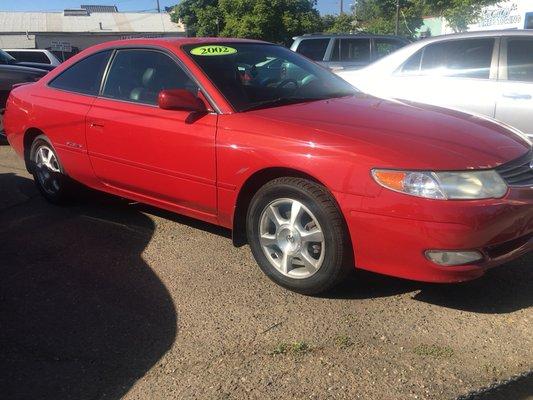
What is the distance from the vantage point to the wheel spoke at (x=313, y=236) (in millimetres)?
3303

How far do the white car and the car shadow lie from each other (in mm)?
3010

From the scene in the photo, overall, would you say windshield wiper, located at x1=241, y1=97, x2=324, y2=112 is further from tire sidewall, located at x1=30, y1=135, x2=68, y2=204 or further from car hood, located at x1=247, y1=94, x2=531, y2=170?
tire sidewall, located at x1=30, y1=135, x2=68, y2=204

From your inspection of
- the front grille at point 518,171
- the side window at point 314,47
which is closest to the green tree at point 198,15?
the side window at point 314,47

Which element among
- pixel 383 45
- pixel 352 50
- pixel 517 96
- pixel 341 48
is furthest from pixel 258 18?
pixel 517 96

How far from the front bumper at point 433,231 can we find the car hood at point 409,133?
214 mm

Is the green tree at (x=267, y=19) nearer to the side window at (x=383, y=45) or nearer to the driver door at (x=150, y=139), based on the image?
the side window at (x=383, y=45)

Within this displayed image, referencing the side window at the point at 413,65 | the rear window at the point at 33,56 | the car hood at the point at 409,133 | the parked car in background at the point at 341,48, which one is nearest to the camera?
the car hood at the point at 409,133

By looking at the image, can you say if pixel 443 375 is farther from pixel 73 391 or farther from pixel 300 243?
pixel 73 391

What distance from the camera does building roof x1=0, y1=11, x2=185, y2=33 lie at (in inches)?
2052

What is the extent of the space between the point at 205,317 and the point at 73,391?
859mm

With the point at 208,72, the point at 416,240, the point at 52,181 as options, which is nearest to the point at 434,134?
the point at 416,240

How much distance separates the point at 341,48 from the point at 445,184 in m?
10.6

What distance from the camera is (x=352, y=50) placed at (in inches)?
522

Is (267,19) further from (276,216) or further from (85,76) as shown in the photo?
(276,216)
